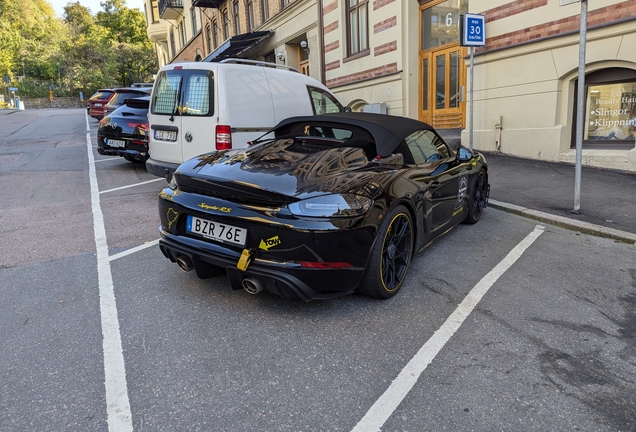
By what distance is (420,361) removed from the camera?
276 cm

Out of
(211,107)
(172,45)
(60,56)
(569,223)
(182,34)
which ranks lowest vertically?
(569,223)

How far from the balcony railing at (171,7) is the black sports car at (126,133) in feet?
102

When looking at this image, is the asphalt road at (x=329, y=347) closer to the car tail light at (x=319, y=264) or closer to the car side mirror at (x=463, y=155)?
the car tail light at (x=319, y=264)

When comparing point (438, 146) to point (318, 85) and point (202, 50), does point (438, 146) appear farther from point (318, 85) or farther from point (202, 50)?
point (202, 50)

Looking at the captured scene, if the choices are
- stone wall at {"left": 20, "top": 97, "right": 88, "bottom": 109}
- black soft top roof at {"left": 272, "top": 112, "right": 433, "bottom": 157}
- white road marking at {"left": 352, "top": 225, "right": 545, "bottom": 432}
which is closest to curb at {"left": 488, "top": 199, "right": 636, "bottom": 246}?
white road marking at {"left": 352, "top": 225, "right": 545, "bottom": 432}

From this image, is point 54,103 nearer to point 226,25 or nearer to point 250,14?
point 226,25

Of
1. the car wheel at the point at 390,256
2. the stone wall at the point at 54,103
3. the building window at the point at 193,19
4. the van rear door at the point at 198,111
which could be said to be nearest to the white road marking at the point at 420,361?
the car wheel at the point at 390,256

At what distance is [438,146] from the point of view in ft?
15.8

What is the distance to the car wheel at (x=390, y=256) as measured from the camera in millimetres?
3324

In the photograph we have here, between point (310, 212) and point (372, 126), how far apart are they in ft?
4.84

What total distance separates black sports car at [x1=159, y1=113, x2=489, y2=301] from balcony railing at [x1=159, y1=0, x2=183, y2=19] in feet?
122

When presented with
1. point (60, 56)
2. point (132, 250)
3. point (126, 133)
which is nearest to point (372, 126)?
point (132, 250)

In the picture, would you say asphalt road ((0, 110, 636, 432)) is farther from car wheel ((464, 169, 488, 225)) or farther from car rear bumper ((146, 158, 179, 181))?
car rear bumper ((146, 158, 179, 181))

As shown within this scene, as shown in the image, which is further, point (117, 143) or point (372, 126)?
point (117, 143)
